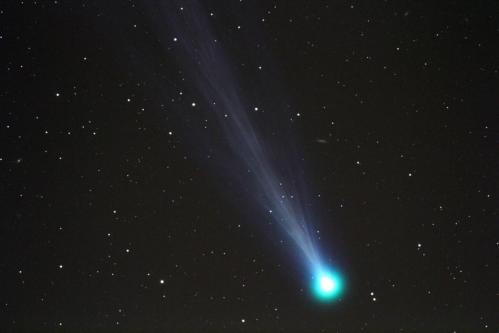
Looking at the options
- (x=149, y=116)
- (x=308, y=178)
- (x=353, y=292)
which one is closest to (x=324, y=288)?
(x=353, y=292)

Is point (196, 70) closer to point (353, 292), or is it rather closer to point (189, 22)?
point (189, 22)

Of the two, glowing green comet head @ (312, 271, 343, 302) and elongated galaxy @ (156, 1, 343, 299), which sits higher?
elongated galaxy @ (156, 1, 343, 299)

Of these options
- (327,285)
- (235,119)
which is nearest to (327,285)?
(327,285)

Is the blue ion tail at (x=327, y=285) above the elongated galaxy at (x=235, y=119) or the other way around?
the other way around

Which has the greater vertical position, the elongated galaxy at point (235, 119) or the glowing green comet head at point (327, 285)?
the elongated galaxy at point (235, 119)

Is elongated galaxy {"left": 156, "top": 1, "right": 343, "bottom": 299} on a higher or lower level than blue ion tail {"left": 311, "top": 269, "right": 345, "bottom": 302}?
higher
